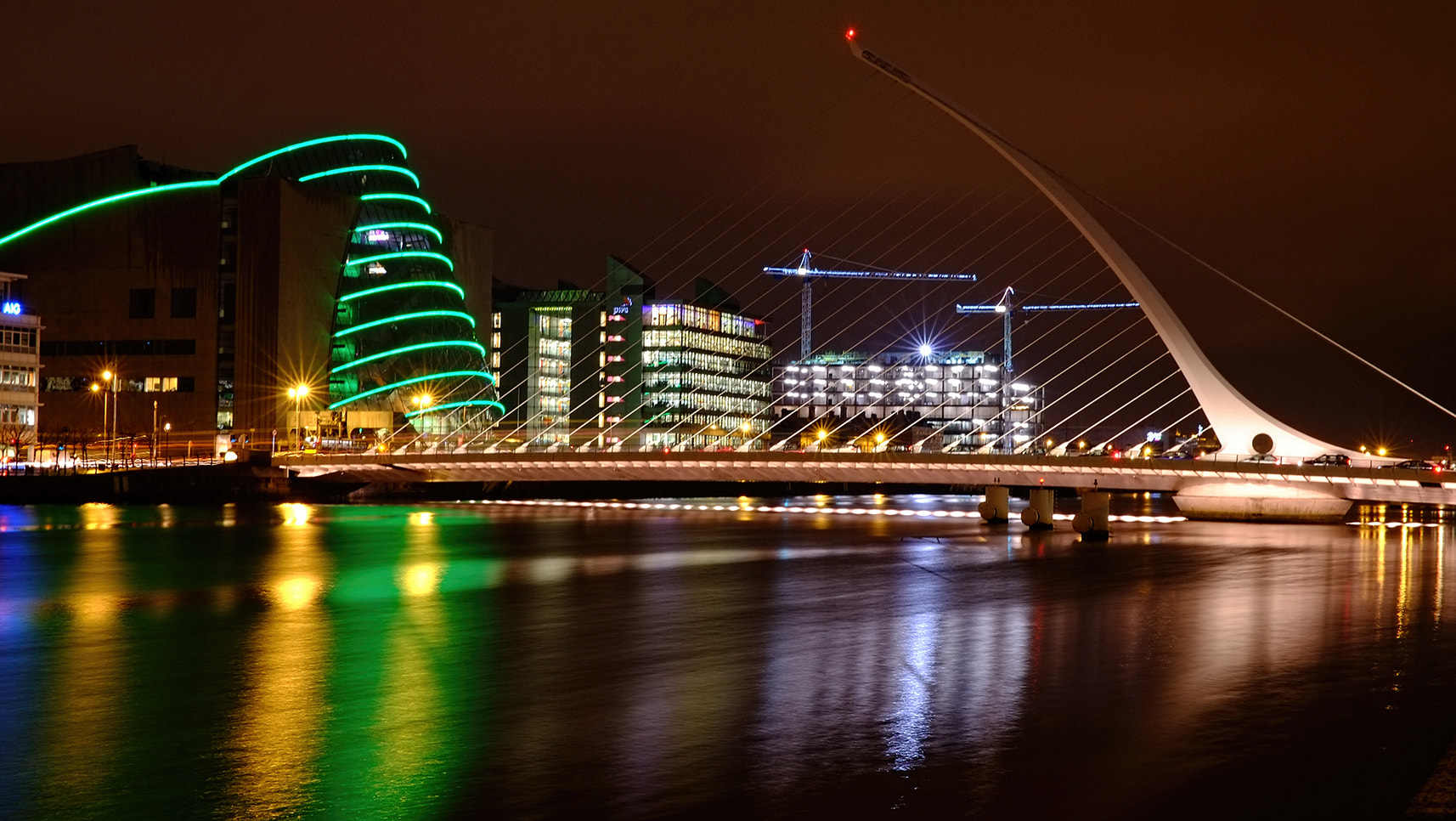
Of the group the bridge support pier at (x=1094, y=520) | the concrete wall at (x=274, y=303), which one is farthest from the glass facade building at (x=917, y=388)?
A: the bridge support pier at (x=1094, y=520)

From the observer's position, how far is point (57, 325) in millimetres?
92750

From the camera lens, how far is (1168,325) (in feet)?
170

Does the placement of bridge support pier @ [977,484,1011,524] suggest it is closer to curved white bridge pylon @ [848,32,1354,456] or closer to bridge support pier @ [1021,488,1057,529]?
bridge support pier @ [1021,488,1057,529]

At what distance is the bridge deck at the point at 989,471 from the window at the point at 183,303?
42889 mm

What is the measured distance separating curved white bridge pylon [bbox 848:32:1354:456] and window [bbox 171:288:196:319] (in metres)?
53.5

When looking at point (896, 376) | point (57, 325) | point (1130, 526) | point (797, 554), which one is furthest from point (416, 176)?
point (896, 376)

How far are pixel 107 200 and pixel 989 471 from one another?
6552 cm

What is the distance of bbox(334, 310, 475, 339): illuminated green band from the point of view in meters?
94.9

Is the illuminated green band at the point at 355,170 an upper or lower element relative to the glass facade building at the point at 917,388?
upper

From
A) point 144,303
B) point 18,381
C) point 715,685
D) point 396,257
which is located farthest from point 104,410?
point 715,685

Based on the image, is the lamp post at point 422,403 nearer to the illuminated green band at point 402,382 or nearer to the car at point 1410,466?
the illuminated green band at point 402,382

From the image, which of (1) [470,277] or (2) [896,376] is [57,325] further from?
(2) [896,376]

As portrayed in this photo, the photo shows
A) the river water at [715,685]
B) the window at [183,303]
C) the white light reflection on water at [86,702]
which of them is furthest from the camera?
the window at [183,303]

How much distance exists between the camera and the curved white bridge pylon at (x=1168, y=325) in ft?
168
